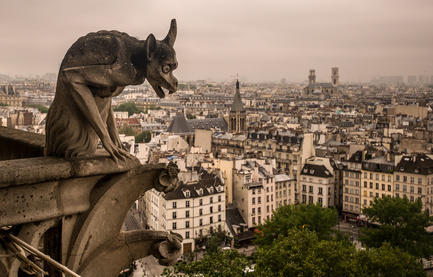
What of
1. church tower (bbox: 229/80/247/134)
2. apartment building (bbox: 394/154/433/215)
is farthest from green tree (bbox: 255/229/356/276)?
church tower (bbox: 229/80/247/134)

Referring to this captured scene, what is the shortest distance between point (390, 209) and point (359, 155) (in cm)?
1534

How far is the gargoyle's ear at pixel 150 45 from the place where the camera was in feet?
14.6

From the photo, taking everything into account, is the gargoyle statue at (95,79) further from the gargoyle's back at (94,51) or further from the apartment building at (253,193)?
the apartment building at (253,193)

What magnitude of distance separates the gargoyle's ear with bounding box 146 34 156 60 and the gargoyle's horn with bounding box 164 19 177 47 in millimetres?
136

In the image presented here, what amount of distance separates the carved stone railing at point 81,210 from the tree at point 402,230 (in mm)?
A: 27017

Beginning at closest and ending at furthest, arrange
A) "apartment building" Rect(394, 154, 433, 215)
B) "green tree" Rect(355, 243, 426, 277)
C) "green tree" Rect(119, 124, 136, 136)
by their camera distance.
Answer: "green tree" Rect(355, 243, 426, 277), "apartment building" Rect(394, 154, 433, 215), "green tree" Rect(119, 124, 136, 136)

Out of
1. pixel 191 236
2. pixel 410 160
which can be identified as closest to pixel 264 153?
pixel 410 160

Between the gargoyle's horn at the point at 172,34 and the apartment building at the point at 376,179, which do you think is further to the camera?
the apartment building at the point at 376,179

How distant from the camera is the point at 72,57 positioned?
4.52 metres

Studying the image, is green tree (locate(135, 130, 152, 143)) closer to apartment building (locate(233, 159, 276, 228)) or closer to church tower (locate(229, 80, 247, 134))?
church tower (locate(229, 80, 247, 134))

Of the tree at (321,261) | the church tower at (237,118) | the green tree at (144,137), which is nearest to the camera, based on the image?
the tree at (321,261)

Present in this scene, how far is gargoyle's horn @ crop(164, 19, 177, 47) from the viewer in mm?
4605

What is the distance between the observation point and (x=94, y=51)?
451 centimetres

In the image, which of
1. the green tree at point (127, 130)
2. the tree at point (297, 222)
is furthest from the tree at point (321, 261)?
the green tree at point (127, 130)
